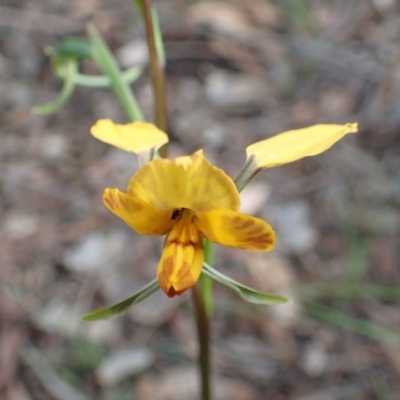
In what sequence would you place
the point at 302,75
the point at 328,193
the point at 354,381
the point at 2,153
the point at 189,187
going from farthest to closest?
the point at 302,75 → the point at 2,153 → the point at 328,193 → the point at 354,381 → the point at 189,187

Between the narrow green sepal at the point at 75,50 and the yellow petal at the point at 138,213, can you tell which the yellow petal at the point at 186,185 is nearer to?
the yellow petal at the point at 138,213

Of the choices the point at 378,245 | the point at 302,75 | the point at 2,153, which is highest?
the point at 302,75

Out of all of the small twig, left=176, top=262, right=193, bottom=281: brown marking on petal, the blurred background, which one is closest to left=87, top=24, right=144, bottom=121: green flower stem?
left=176, top=262, right=193, bottom=281: brown marking on petal

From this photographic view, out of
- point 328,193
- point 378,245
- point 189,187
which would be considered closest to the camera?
point 189,187

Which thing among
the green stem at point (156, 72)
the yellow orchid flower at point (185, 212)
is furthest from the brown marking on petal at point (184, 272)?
the green stem at point (156, 72)

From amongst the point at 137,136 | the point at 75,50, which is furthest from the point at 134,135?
the point at 75,50

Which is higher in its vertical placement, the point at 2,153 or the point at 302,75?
the point at 302,75

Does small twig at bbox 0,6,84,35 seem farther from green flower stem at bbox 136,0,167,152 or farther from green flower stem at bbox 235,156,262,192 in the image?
green flower stem at bbox 235,156,262,192

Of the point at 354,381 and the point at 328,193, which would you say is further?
the point at 328,193

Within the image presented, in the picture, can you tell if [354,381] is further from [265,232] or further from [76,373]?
[265,232]

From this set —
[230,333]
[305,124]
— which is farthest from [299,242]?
[305,124]
